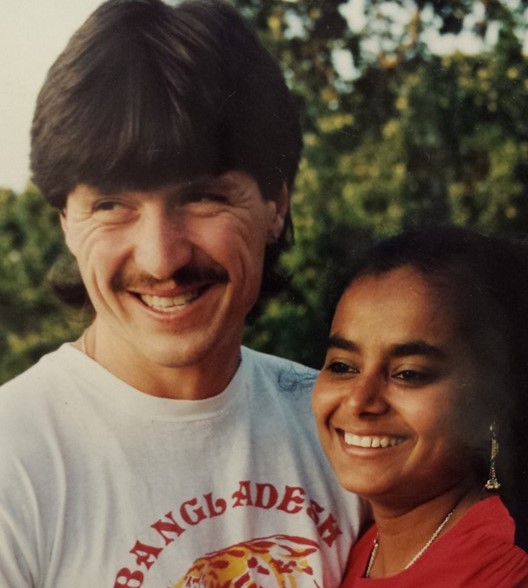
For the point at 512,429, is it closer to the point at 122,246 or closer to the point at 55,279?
the point at 122,246

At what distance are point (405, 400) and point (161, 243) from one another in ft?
1.66

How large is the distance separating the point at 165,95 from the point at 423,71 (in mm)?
998

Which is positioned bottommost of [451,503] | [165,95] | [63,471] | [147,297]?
[451,503]

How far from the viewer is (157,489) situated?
5.18 feet

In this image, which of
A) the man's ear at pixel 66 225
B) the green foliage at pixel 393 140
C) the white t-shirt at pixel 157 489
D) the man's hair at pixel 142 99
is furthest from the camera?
the green foliage at pixel 393 140

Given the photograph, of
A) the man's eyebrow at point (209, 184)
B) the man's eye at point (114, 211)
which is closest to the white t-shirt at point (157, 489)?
the man's eye at point (114, 211)

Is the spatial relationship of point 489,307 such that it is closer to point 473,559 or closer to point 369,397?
point 369,397

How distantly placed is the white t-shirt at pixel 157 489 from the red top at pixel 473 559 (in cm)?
16

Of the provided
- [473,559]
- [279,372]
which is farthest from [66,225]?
[473,559]

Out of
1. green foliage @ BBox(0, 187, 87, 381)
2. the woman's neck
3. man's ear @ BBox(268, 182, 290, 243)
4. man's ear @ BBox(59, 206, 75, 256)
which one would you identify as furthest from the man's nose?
green foliage @ BBox(0, 187, 87, 381)

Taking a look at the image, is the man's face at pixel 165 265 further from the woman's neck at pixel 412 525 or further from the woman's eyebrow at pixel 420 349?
the woman's neck at pixel 412 525

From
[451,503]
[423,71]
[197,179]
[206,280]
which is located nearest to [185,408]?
[206,280]

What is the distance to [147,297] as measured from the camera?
168cm

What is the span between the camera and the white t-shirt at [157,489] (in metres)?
1.47
